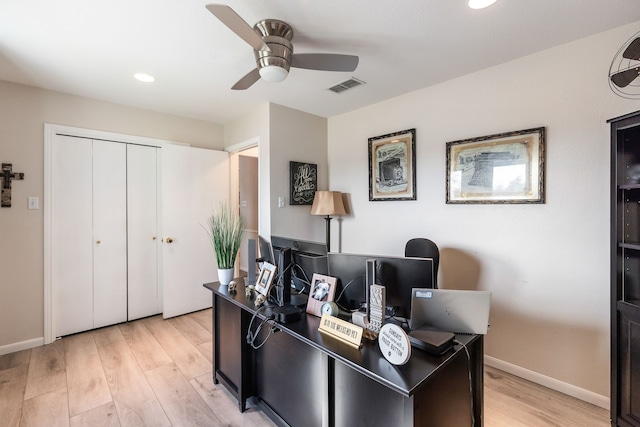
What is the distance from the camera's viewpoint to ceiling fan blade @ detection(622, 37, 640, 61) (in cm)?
183

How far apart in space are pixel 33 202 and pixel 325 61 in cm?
308

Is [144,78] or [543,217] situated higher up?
[144,78]

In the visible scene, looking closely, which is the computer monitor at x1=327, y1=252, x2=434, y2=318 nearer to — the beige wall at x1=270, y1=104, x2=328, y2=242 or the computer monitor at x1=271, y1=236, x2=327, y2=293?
the computer monitor at x1=271, y1=236, x2=327, y2=293

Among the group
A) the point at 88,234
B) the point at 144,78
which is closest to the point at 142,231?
the point at 88,234

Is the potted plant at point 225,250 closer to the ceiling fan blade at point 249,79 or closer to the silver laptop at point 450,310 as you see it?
the ceiling fan blade at point 249,79

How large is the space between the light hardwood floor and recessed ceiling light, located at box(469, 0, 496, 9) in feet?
8.29

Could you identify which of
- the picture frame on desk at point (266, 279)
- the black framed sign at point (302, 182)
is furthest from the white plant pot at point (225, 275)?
the black framed sign at point (302, 182)

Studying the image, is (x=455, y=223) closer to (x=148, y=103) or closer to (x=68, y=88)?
(x=148, y=103)

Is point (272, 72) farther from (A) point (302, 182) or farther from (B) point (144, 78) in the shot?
(A) point (302, 182)

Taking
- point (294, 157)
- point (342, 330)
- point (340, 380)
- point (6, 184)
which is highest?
point (294, 157)

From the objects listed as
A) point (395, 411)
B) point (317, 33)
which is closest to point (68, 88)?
point (317, 33)

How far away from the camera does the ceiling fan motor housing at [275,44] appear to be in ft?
5.87

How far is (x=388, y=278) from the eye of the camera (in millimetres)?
1472

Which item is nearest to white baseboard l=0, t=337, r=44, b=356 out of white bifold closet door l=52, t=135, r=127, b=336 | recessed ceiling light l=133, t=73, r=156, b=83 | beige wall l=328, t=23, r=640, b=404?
white bifold closet door l=52, t=135, r=127, b=336
